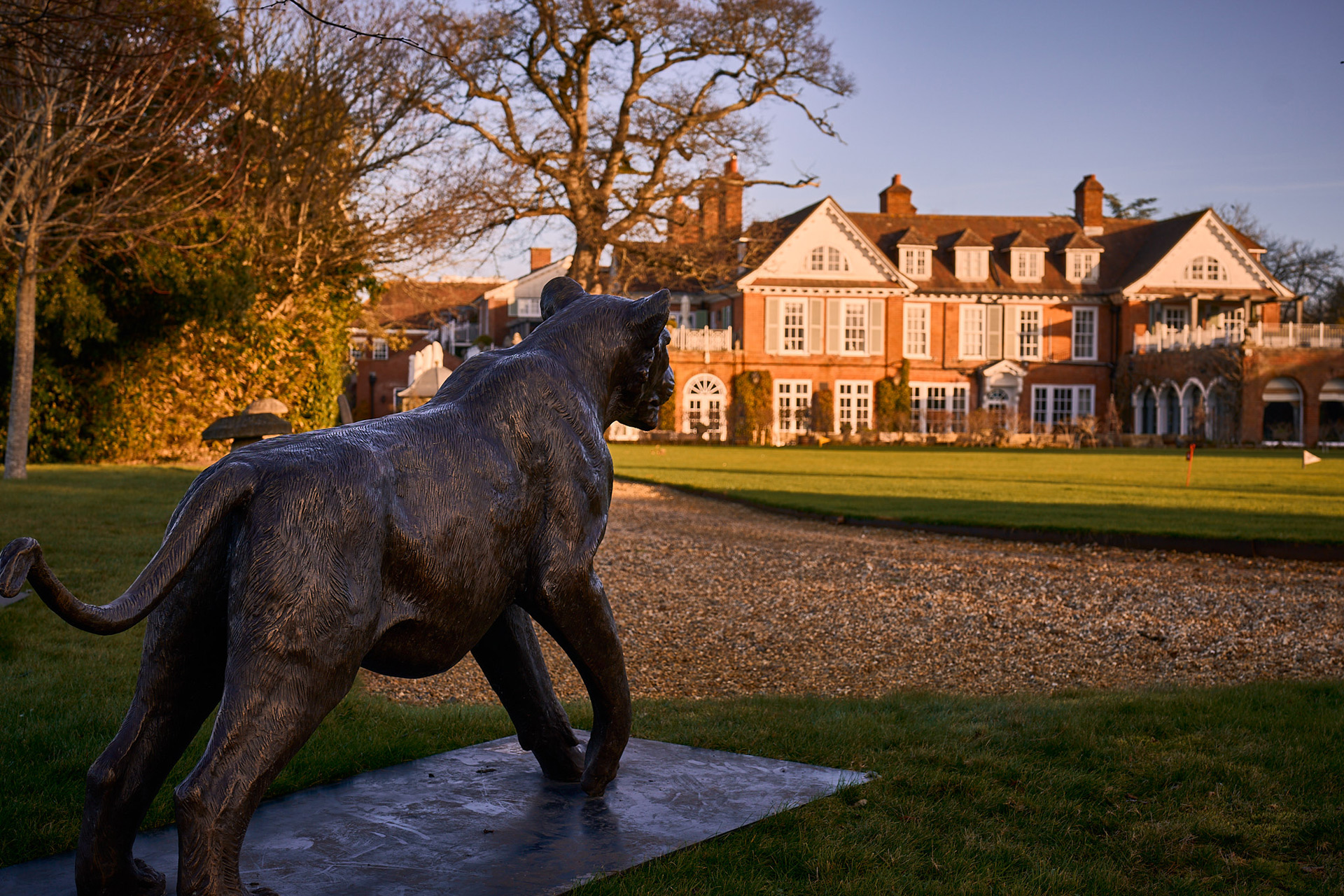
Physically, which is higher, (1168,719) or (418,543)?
(418,543)

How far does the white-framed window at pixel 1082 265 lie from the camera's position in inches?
1918

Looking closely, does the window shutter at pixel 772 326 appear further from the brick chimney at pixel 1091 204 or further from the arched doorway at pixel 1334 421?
the arched doorway at pixel 1334 421

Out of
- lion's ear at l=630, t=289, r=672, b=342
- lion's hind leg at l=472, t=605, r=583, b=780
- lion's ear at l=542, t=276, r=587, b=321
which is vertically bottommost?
lion's hind leg at l=472, t=605, r=583, b=780

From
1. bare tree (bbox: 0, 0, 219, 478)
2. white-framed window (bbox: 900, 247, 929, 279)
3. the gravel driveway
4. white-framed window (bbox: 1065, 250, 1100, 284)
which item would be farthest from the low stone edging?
white-framed window (bbox: 1065, 250, 1100, 284)

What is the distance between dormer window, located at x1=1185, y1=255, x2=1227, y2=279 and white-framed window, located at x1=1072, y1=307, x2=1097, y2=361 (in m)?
4.10

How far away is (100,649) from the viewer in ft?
20.2

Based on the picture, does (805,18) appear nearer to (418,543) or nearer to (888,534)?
(888,534)

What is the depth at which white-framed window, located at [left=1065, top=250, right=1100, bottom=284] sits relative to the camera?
160 feet

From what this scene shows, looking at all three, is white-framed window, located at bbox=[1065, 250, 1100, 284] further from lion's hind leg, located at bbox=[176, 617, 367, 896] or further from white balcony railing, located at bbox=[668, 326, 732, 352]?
lion's hind leg, located at bbox=[176, 617, 367, 896]

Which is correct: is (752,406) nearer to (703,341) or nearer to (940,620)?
(703,341)

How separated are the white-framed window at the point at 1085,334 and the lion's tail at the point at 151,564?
164ft

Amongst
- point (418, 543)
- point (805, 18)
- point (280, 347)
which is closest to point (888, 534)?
point (418, 543)

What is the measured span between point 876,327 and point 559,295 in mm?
43937

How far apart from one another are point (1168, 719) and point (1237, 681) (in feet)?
5.40
